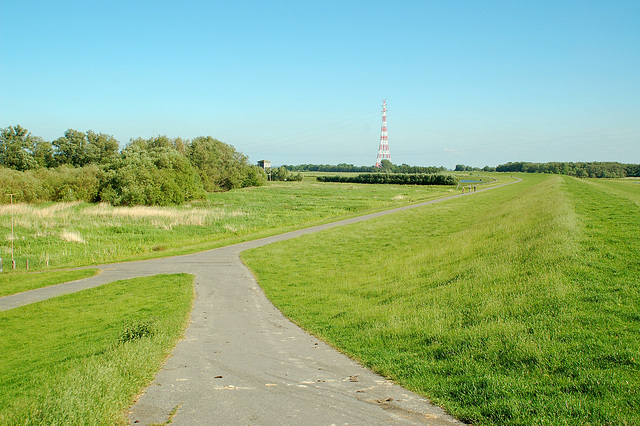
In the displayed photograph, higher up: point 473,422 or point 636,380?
point 636,380

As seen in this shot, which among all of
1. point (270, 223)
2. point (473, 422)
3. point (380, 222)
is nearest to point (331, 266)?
point (473, 422)

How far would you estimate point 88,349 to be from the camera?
9078mm

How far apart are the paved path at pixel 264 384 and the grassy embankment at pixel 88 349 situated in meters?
0.44

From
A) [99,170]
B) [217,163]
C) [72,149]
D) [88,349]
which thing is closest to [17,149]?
[72,149]

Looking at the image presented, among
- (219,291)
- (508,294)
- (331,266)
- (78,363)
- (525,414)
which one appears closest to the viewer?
(525,414)

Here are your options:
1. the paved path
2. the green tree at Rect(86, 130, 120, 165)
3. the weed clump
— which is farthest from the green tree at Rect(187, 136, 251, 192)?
the paved path

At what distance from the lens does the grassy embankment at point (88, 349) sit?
551cm

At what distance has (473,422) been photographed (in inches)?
205

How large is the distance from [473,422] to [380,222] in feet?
99.1

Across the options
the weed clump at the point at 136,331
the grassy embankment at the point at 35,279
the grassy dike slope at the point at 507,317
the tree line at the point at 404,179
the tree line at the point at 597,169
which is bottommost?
the grassy embankment at the point at 35,279

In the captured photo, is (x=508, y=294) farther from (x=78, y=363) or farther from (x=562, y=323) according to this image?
(x=78, y=363)

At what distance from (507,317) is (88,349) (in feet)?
30.5

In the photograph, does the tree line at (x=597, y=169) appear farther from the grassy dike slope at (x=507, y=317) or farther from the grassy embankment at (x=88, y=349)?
the grassy embankment at (x=88, y=349)

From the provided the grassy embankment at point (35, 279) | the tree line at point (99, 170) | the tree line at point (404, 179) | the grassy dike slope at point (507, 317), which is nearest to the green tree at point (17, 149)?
the tree line at point (99, 170)
